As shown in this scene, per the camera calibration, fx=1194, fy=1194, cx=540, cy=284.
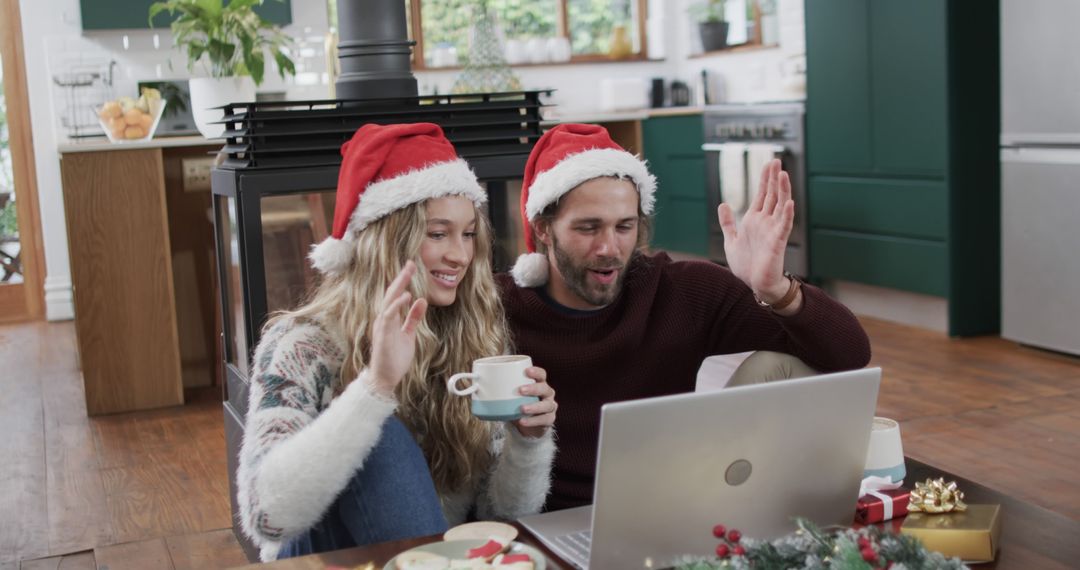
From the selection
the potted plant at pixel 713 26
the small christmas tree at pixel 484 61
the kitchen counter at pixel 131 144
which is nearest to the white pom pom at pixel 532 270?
the small christmas tree at pixel 484 61

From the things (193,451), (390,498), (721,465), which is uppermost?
(721,465)

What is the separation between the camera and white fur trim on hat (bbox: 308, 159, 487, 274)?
178cm

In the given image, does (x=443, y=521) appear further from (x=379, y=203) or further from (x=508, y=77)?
(x=508, y=77)

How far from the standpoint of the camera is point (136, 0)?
235 inches

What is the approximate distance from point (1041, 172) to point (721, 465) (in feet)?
11.4

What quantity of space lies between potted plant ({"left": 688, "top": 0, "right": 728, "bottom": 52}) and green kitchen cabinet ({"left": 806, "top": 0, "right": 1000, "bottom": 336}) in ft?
5.83

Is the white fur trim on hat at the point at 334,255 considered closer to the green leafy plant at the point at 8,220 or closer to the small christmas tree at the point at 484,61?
the small christmas tree at the point at 484,61

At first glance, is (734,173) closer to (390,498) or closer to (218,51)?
(218,51)

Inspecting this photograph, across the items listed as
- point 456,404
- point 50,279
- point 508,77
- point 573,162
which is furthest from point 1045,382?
point 50,279

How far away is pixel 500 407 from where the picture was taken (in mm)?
1439

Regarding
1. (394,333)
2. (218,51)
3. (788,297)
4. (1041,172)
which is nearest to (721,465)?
(394,333)

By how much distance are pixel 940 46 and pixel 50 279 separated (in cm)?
452

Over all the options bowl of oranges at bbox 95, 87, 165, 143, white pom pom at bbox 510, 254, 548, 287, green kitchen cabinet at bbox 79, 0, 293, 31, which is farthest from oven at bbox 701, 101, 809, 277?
white pom pom at bbox 510, 254, 548, 287

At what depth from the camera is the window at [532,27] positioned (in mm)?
7258
